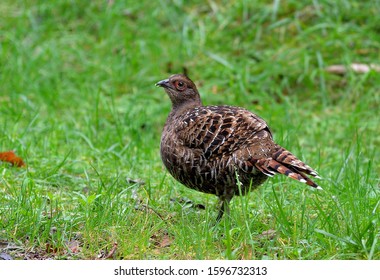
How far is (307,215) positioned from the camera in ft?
16.3

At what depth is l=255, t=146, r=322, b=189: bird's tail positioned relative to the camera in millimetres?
4664

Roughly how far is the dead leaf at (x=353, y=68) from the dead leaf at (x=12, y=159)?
4485 millimetres

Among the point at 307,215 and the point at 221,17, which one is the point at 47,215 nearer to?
the point at 307,215

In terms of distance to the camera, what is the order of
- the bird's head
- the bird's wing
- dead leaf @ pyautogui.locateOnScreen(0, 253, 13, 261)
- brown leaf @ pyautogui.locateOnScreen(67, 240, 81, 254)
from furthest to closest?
the bird's head → the bird's wing → brown leaf @ pyautogui.locateOnScreen(67, 240, 81, 254) → dead leaf @ pyautogui.locateOnScreen(0, 253, 13, 261)

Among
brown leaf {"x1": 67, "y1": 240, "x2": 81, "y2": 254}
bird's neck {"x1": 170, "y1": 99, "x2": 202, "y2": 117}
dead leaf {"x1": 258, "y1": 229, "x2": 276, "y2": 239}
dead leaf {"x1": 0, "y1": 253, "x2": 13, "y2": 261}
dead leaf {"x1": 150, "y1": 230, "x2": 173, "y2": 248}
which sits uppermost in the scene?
bird's neck {"x1": 170, "y1": 99, "x2": 202, "y2": 117}

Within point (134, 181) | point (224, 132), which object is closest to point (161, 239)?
point (224, 132)

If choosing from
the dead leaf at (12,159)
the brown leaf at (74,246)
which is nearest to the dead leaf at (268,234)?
the brown leaf at (74,246)

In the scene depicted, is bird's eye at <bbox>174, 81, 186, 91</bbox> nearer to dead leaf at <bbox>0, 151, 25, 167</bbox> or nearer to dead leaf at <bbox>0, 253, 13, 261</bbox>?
dead leaf at <bbox>0, 151, 25, 167</bbox>

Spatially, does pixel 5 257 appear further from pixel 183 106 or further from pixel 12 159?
pixel 183 106

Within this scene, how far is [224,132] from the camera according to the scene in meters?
5.12

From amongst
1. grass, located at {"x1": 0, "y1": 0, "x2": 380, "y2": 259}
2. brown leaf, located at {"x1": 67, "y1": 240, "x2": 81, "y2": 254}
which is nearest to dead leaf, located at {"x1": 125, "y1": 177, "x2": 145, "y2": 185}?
grass, located at {"x1": 0, "y1": 0, "x2": 380, "y2": 259}

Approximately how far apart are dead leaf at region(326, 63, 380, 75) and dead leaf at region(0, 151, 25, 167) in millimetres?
4485

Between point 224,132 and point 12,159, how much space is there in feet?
7.24

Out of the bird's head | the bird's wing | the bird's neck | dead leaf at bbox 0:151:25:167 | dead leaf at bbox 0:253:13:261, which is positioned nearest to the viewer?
dead leaf at bbox 0:253:13:261
